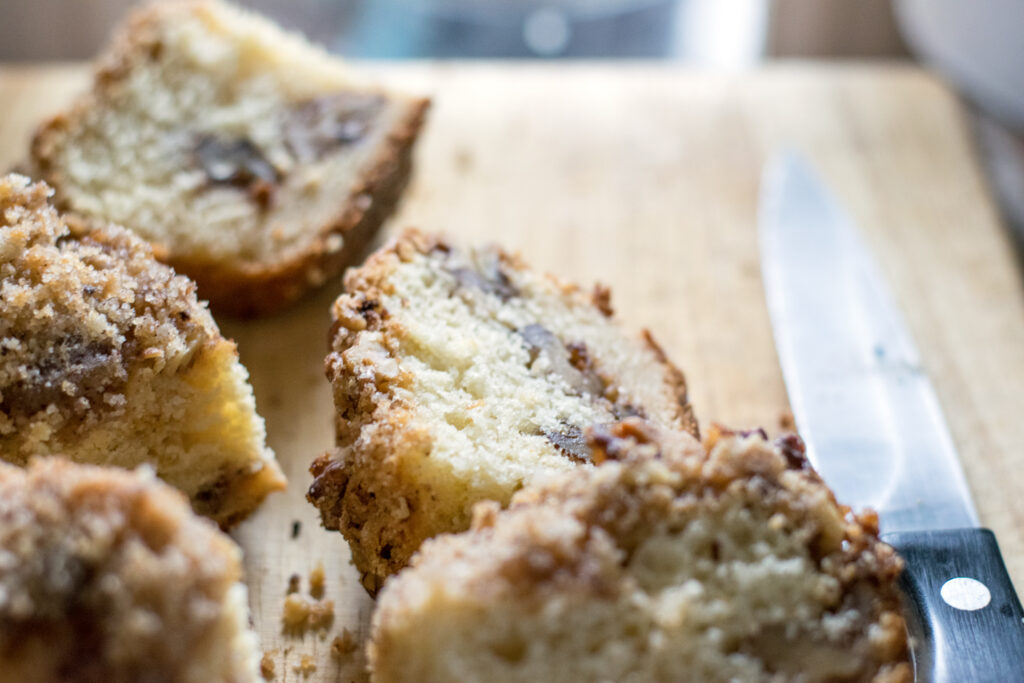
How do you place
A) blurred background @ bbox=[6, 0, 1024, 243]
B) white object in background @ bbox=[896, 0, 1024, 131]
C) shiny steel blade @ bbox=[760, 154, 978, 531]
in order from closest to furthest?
shiny steel blade @ bbox=[760, 154, 978, 531], white object in background @ bbox=[896, 0, 1024, 131], blurred background @ bbox=[6, 0, 1024, 243]

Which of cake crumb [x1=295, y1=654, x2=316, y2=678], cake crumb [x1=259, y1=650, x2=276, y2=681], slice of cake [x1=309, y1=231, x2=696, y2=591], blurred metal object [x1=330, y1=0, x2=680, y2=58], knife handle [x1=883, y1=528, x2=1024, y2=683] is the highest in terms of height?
slice of cake [x1=309, y1=231, x2=696, y2=591]

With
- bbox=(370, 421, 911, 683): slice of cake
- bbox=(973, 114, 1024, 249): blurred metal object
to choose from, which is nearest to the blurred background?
bbox=(973, 114, 1024, 249): blurred metal object

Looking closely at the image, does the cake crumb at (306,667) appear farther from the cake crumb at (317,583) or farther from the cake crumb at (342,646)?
the cake crumb at (317,583)

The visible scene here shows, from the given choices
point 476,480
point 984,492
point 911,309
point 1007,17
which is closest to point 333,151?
point 476,480

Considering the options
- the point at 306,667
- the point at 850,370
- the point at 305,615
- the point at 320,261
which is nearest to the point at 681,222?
the point at 850,370

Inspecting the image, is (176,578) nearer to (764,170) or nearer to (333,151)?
(333,151)

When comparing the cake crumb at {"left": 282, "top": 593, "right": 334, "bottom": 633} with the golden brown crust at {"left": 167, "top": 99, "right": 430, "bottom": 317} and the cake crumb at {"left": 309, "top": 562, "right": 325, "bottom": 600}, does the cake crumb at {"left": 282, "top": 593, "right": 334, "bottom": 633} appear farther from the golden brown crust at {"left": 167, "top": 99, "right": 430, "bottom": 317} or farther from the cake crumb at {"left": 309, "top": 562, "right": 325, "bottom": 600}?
the golden brown crust at {"left": 167, "top": 99, "right": 430, "bottom": 317}

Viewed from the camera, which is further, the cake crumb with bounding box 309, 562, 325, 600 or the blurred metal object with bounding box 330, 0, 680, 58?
the blurred metal object with bounding box 330, 0, 680, 58
